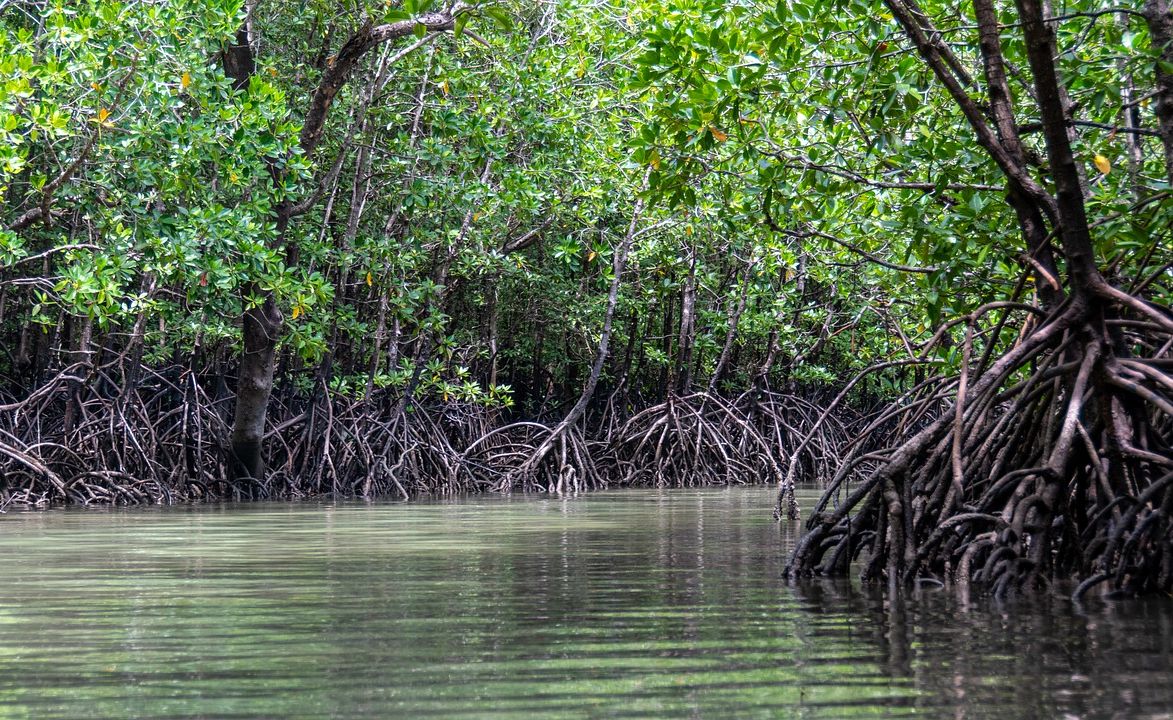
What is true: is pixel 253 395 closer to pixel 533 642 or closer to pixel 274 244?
pixel 274 244

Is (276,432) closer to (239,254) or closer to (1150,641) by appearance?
(239,254)

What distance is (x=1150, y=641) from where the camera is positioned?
3.27 metres

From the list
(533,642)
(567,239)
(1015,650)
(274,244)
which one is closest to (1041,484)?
(1015,650)

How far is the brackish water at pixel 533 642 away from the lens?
8.46 ft

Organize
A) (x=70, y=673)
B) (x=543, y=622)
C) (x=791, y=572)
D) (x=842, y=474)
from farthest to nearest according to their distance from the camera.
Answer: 1. (x=842, y=474)
2. (x=791, y=572)
3. (x=543, y=622)
4. (x=70, y=673)

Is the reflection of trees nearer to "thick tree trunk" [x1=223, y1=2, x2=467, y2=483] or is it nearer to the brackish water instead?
the brackish water

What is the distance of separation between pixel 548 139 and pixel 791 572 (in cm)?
855

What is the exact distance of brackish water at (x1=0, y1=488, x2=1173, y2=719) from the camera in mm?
2578

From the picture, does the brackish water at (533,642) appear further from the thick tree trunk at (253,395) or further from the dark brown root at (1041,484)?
the thick tree trunk at (253,395)

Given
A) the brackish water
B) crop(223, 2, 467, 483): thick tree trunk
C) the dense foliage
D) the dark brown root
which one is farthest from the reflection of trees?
crop(223, 2, 467, 483): thick tree trunk

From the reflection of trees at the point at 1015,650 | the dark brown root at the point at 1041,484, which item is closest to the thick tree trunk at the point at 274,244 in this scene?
the dark brown root at the point at 1041,484

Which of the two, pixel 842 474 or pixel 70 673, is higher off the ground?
pixel 842 474

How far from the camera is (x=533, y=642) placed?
3367 mm

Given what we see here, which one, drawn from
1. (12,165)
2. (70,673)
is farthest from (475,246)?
(70,673)
